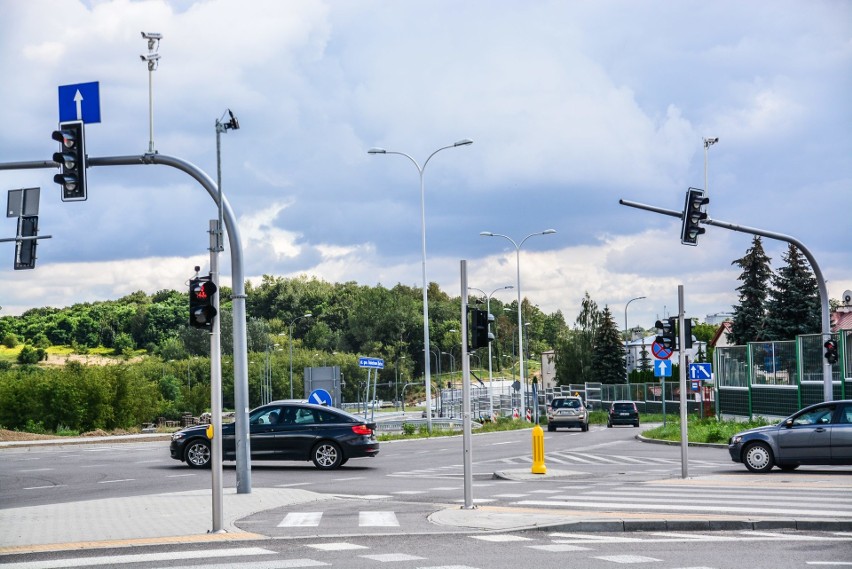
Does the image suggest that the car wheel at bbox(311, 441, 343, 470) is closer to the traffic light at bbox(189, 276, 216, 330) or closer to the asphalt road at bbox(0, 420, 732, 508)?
the asphalt road at bbox(0, 420, 732, 508)

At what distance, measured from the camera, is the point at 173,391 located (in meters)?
89.4

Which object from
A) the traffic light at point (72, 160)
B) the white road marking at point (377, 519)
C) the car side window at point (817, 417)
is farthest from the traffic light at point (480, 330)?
the car side window at point (817, 417)

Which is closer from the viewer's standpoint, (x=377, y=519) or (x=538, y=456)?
(x=377, y=519)

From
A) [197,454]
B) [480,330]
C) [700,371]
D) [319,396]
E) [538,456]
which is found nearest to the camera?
[480,330]

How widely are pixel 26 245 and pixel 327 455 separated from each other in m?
8.71

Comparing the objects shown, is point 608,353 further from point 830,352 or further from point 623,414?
point 830,352

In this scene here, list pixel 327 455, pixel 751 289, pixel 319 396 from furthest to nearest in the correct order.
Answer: pixel 751 289 → pixel 319 396 → pixel 327 455

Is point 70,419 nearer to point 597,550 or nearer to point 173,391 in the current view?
point 173,391

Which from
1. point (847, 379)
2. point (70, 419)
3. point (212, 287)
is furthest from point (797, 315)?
point (212, 287)

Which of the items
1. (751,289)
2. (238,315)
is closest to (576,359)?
(751,289)

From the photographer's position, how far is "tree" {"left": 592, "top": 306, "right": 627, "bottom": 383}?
383ft

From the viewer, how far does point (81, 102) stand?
59.2 feet

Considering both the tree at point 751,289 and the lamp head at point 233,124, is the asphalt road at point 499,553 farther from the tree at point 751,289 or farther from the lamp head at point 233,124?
the tree at point 751,289

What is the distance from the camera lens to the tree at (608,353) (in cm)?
11669
